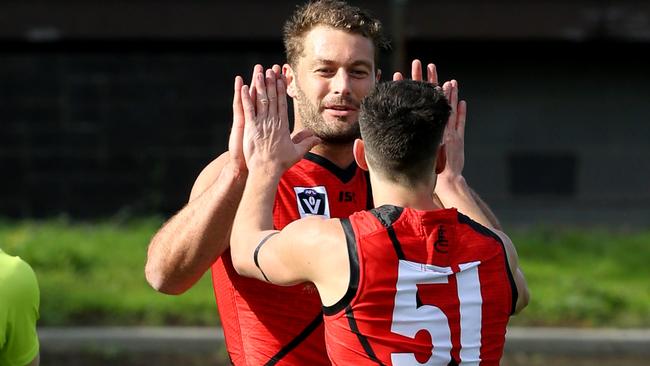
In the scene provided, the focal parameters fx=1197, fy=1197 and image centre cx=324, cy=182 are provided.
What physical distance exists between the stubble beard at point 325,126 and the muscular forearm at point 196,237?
0.47 metres

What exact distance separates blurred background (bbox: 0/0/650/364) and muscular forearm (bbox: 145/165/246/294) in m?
9.31

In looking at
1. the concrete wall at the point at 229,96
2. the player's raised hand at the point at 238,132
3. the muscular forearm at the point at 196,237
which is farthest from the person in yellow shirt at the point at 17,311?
the concrete wall at the point at 229,96

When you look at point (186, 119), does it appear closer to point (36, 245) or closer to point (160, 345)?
point (36, 245)

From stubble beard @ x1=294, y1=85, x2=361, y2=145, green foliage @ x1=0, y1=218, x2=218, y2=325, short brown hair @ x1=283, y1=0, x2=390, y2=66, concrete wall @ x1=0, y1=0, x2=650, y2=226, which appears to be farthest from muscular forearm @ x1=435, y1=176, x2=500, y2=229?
concrete wall @ x1=0, y1=0, x2=650, y2=226

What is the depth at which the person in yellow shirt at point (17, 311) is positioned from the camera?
356 centimetres

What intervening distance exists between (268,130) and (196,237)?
0.47 meters

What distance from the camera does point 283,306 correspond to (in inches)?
169

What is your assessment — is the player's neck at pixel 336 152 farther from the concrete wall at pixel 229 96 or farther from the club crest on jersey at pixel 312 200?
the concrete wall at pixel 229 96

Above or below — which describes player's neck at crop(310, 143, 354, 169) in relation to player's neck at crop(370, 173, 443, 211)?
above

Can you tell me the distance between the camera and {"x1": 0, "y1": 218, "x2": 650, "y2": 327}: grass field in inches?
436

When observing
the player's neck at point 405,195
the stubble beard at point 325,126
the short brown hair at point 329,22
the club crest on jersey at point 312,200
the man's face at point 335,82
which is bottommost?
the club crest on jersey at point 312,200

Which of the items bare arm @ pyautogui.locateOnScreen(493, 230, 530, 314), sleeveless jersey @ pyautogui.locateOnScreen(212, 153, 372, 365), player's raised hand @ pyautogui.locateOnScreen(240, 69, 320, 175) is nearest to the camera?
bare arm @ pyautogui.locateOnScreen(493, 230, 530, 314)

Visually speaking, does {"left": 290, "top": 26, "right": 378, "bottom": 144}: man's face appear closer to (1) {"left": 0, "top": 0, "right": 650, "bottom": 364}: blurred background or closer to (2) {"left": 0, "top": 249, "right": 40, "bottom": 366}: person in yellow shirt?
(2) {"left": 0, "top": 249, "right": 40, "bottom": 366}: person in yellow shirt

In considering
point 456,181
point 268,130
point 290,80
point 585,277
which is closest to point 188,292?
point 585,277
